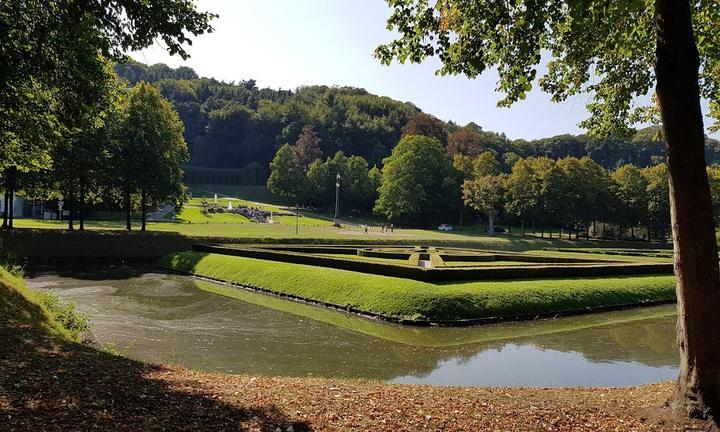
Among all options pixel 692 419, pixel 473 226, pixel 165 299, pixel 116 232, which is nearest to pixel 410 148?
pixel 473 226

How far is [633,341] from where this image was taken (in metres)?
18.0

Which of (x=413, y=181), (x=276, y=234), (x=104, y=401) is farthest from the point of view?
(x=413, y=181)

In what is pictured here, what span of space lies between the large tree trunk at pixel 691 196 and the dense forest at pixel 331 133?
106 m

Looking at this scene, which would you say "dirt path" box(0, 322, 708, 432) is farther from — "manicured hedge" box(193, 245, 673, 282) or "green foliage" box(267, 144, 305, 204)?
"green foliage" box(267, 144, 305, 204)

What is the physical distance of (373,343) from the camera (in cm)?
1677

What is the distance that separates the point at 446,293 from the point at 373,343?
5.56 meters

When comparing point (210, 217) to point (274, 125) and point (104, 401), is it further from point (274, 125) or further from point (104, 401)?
point (274, 125)

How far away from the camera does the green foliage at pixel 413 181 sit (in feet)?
254

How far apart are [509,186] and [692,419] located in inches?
2546

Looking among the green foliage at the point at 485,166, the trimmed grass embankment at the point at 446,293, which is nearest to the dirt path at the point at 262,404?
the trimmed grass embankment at the point at 446,293

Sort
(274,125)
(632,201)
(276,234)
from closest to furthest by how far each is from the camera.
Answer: (276,234) < (632,201) < (274,125)

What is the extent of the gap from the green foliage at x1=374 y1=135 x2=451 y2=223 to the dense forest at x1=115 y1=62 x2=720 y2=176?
30.4 m

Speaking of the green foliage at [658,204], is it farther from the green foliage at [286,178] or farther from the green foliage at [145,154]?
the green foliage at [286,178]

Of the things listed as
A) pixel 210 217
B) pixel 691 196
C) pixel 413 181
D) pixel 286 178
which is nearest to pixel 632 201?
pixel 413 181
